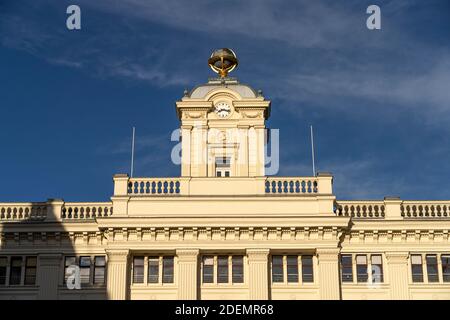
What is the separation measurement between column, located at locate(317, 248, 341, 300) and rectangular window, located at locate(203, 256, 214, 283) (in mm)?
5764

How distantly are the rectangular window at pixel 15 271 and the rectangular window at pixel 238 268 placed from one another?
38.5 feet

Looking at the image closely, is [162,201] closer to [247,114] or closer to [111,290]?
[111,290]

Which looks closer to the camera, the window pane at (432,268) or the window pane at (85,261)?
the window pane at (432,268)

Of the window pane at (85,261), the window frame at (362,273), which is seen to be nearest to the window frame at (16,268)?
the window pane at (85,261)

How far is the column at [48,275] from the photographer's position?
42.6 metres

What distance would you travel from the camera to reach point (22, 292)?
4275 centimetres

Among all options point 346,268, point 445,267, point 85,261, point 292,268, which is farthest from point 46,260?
point 445,267

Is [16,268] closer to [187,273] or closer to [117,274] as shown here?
[117,274]

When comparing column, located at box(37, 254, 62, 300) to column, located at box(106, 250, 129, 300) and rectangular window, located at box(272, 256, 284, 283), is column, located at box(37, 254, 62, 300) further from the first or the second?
rectangular window, located at box(272, 256, 284, 283)

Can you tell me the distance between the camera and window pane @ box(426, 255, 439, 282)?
42969 mm

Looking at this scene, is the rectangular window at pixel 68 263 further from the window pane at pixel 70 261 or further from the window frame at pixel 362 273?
the window frame at pixel 362 273

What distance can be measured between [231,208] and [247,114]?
7.76m

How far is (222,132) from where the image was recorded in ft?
159

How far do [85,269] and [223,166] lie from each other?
10.6 meters
